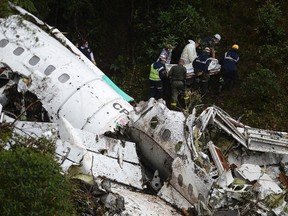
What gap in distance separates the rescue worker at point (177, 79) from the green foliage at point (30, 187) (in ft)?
22.9

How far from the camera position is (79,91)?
13.0 metres

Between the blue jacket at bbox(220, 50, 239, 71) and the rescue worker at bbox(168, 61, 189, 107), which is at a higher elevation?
the rescue worker at bbox(168, 61, 189, 107)

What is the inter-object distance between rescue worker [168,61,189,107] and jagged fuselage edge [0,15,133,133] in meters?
2.23

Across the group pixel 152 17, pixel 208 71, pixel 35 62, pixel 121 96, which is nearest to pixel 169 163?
pixel 121 96

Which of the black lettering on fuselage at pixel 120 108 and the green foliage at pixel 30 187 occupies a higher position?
the green foliage at pixel 30 187

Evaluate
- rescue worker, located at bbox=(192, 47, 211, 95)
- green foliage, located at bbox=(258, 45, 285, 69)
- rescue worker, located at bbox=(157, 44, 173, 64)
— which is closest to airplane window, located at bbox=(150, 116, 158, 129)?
rescue worker, located at bbox=(192, 47, 211, 95)

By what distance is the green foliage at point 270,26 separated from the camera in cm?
1783

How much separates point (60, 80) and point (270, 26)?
7.24 meters

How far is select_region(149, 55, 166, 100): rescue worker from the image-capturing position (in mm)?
15883

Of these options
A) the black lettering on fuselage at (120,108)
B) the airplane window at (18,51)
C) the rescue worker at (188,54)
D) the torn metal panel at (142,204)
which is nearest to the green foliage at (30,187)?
the torn metal panel at (142,204)

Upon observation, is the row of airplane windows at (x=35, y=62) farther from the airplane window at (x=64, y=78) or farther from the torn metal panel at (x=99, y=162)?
the torn metal panel at (x=99, y=162)

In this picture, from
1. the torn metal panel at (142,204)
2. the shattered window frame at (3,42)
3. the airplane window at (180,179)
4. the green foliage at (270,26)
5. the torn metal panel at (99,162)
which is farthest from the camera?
the green foliage at (270,26)

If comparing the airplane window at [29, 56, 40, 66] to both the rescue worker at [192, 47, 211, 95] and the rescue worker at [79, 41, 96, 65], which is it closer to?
the rescue worker at [79, 41, 96, 65]

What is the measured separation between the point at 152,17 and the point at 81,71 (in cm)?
536
